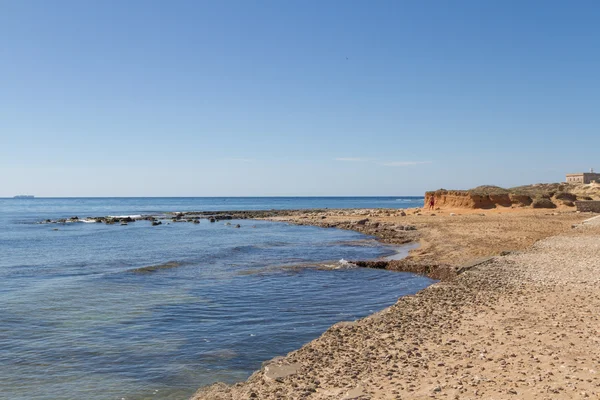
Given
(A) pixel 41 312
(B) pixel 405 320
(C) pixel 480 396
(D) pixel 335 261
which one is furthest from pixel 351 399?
(D) pixel 335 261

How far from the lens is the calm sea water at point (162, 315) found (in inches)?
381

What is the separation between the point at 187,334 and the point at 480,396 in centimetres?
820

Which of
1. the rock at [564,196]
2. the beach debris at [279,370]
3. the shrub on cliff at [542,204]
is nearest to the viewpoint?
the beach debris at [279,370]

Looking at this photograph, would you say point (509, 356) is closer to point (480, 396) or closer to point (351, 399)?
point (480, 396)

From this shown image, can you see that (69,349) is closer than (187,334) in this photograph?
Yes

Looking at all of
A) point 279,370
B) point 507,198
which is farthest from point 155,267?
point 507,198

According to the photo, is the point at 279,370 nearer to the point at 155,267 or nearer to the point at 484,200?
the point at 155,267

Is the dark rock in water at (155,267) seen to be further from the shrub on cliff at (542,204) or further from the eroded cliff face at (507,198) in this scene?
the shrub on cliff at (542,204)

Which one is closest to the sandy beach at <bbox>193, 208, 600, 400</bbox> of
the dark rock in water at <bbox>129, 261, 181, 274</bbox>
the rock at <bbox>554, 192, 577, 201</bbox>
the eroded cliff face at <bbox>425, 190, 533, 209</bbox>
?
the dark rock in water at <bbox>129, 261, 181, 274</bbox>

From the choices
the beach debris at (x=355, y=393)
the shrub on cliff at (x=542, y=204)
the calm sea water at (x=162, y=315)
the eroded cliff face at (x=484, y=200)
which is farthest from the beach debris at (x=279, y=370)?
the eroded cliff face at (x=484, y=200)

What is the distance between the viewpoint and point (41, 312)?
15.1 m

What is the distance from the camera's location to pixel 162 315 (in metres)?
14.5

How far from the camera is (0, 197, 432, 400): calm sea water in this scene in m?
9.68

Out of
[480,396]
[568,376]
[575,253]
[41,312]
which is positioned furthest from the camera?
[575,253]
